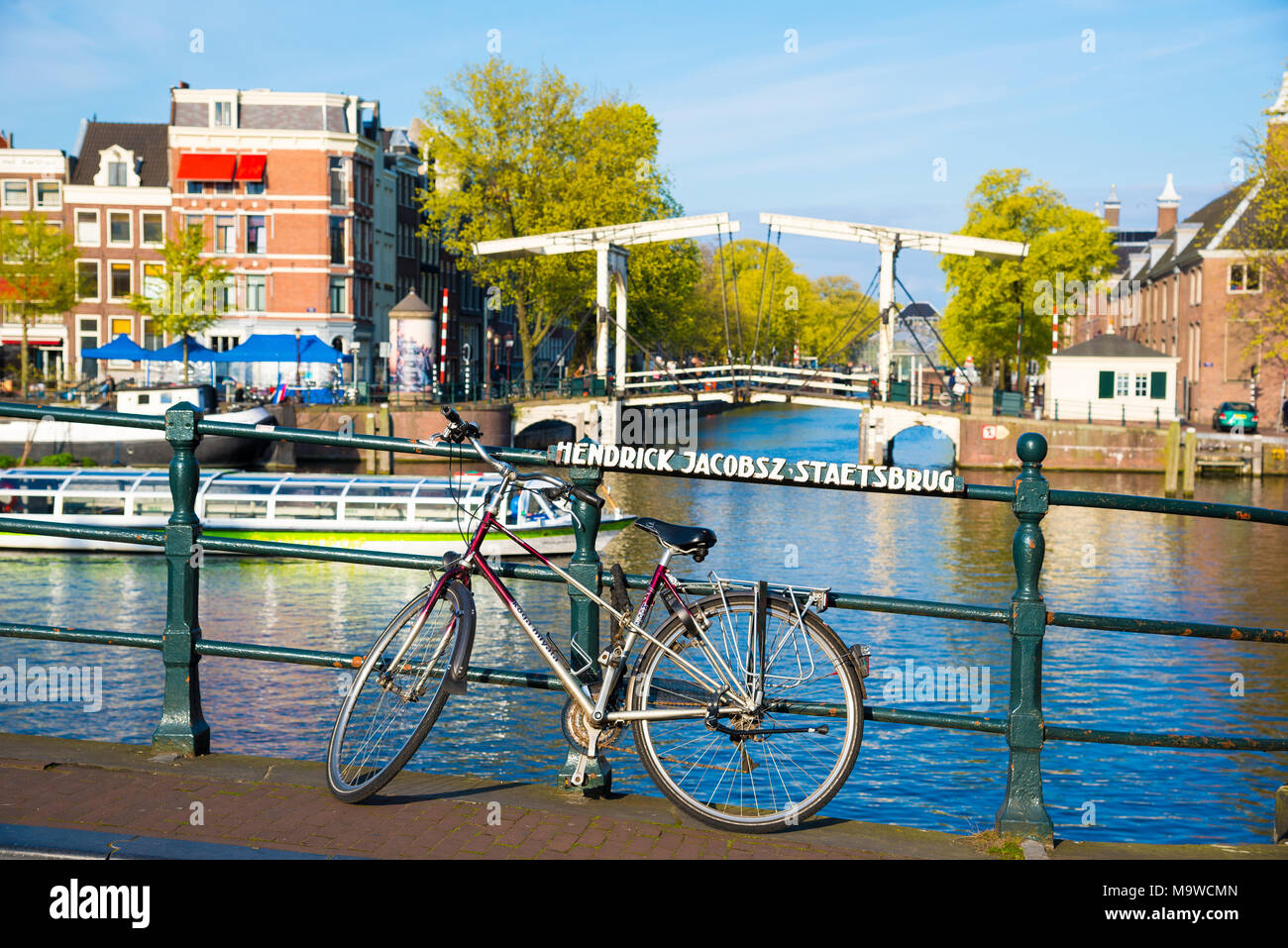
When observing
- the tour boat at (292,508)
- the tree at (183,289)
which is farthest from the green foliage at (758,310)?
the tour boat at (292,508)

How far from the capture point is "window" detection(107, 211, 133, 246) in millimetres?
57844

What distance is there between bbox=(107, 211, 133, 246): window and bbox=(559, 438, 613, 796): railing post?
5824 centimetres

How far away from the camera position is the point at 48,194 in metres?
59.2

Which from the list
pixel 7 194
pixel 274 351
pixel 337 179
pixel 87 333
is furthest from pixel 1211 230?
pixel 7 194

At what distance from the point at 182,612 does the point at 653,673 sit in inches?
69.5

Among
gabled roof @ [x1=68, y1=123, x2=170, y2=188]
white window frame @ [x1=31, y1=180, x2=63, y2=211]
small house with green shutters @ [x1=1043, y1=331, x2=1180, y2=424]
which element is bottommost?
small house with green shutters @ [x1=1043, y1=331, x2=1180, y2=424]

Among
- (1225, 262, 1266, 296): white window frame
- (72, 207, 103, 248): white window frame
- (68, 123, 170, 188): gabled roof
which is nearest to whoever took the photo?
(1225, 262, 1266, 296): white window frame

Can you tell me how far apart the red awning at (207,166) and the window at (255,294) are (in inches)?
163

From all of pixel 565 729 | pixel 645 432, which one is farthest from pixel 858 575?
pixel 645 432

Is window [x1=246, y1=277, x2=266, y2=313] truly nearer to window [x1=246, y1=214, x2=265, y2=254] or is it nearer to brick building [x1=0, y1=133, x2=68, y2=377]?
window [x1=246, y1=214, x2=265, y2=254]

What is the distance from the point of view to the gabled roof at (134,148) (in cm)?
5883

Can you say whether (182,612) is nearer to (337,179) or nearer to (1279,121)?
(1279,121)

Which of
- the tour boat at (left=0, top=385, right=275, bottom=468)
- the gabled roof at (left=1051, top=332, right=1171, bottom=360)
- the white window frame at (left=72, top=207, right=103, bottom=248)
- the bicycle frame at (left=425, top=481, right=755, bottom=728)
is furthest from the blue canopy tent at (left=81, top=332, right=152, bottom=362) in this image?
the bicycle frame at (left=425, top=481, right=755, bottom=728)

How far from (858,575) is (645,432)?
24.7 m
